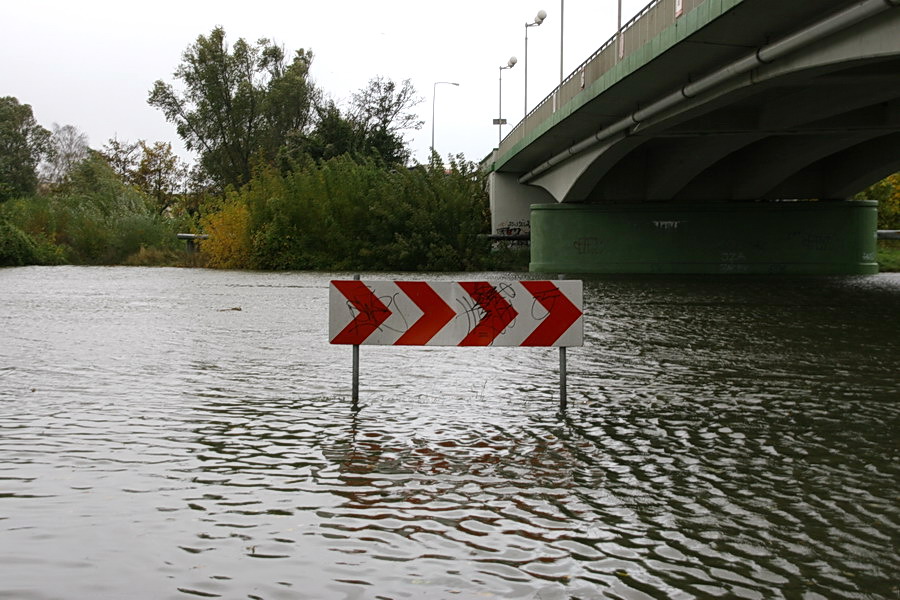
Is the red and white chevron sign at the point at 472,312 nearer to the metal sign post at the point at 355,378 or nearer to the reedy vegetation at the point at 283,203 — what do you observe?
the metal sign post at the point at 355,378

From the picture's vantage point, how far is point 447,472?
19.1ft

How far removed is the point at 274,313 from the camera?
1755cm

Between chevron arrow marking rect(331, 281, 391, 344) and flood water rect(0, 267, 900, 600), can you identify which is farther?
chevron arrow marking rect(331, 281, 391, 344)

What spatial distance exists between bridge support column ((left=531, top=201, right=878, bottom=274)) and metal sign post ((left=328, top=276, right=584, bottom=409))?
29.1 meters

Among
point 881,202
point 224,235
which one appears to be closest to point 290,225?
point 224,235

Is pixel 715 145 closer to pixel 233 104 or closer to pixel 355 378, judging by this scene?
pixel 355 378

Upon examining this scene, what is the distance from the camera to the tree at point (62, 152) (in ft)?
375

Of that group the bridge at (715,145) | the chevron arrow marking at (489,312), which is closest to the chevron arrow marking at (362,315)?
the chevron arrow marking at (489,312)

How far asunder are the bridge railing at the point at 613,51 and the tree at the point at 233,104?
145 ft

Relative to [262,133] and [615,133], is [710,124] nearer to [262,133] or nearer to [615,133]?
[615,133]

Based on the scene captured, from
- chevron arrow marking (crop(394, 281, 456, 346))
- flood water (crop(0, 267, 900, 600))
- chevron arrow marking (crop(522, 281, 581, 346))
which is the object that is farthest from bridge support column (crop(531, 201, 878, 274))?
chevron arrow marking (crop(394, 281, 456, 346))

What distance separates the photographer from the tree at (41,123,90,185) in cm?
11431

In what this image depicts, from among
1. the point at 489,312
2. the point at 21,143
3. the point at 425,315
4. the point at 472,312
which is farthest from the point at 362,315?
the point at 21,143

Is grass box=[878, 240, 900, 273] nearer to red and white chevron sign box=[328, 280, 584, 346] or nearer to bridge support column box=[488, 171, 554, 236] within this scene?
bridge support column box=[488, 171, 554, 236]
